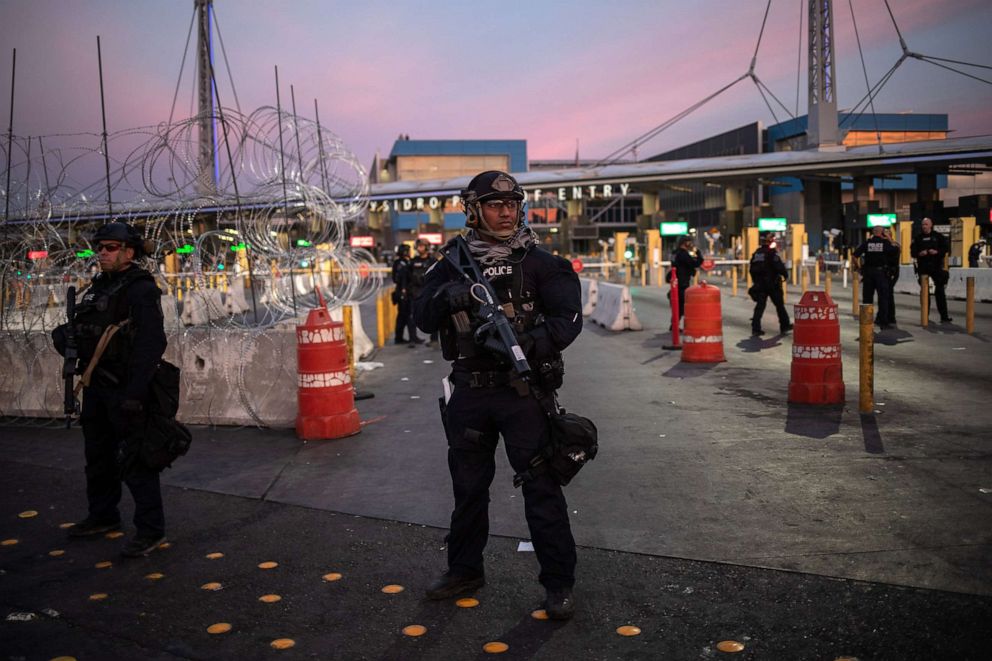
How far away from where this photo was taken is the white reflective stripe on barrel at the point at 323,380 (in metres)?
8.74

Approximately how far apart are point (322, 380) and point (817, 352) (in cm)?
510

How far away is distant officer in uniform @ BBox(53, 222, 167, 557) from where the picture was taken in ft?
18.1

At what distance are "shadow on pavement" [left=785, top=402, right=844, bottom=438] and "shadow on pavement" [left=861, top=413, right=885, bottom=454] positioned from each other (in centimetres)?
23

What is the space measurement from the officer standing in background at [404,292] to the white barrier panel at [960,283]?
14.3 m

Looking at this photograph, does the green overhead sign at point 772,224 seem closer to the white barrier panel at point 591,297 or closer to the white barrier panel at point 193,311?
the white barrier panel at point 591,297

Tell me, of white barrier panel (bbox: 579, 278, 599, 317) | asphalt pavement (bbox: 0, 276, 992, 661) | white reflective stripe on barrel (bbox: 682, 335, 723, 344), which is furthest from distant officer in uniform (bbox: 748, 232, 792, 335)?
asphalt pavement (bbox: 0, 276, 992, 661)

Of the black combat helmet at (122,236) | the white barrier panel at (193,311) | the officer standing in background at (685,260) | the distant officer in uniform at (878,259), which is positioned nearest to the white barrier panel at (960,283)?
the distant officer in uniform at (878,259)

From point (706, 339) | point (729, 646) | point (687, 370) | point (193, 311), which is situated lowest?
point (729, 646)

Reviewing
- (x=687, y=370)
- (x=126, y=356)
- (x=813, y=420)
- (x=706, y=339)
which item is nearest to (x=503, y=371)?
(x=126, y=356)

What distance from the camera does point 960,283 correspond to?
25.1m

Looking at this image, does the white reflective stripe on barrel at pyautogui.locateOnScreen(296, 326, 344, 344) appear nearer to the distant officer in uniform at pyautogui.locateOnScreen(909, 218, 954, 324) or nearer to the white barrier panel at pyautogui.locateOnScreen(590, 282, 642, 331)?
the white barrier panel at pyautogui.locateOnScreen(590, 282, 642, 331)

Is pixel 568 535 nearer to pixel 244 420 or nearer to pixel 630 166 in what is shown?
pixel 244 420

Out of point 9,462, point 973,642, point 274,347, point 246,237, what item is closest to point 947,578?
point 973,642

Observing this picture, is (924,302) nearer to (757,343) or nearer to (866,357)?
(757,343)
